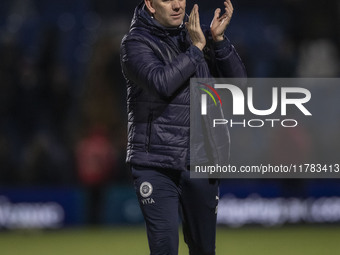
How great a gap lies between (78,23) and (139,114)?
8257mm

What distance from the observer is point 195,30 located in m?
5.07

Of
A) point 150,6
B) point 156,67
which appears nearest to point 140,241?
point 150,6

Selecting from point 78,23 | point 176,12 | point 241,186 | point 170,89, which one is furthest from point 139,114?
point 78,23

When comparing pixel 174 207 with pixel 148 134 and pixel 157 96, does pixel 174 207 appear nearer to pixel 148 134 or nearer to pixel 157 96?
pixel 148 134

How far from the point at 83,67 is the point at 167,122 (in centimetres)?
811

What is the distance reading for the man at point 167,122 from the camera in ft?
16.8

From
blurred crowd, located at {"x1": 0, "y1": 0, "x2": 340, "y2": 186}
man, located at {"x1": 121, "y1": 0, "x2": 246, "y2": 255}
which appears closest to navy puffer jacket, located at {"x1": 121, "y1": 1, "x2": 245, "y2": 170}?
man, located at {"x1": 121, "y1": 0, "x2": 246, "y2": 255}

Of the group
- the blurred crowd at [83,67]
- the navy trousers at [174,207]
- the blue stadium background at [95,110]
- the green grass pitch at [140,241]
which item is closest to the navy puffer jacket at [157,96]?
the navy trousers at [174,207]

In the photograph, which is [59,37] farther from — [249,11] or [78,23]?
[249,11]

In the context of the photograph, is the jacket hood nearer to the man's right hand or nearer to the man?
the man

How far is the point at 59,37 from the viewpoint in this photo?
42.5 feet

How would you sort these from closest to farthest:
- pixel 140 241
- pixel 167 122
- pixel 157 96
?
pixel 157 96
pixel 167 122
pixel 140 241

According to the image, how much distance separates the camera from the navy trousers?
5.13m

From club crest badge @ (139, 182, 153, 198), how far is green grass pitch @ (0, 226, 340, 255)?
394 cm
